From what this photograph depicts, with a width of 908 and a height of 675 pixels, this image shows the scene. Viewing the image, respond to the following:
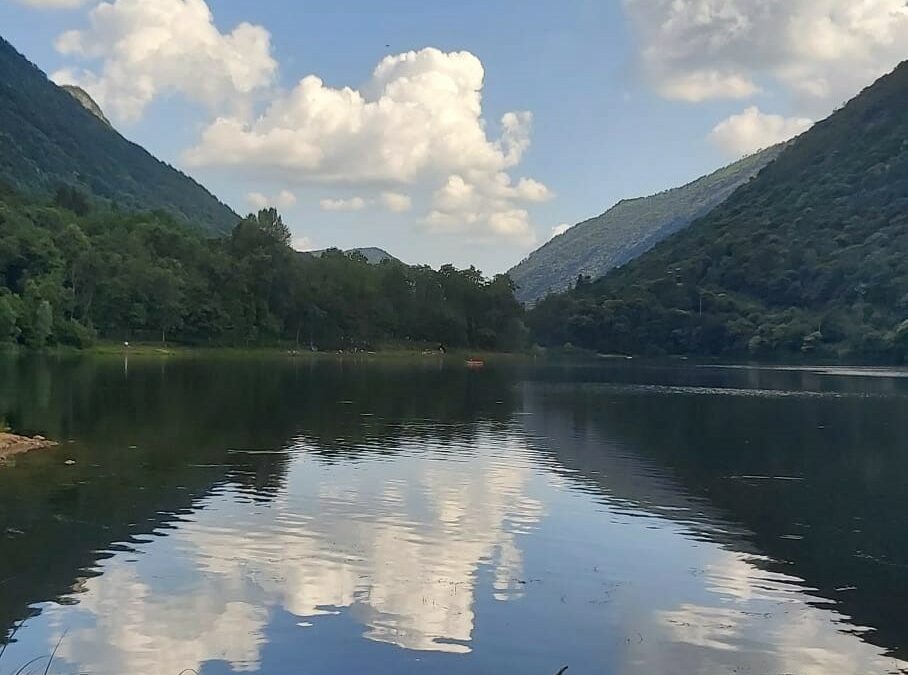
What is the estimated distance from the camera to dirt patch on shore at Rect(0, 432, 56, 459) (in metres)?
31.9

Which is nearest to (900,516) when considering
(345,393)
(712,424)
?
(712,424)

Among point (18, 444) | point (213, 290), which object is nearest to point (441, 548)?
point (18, 444)

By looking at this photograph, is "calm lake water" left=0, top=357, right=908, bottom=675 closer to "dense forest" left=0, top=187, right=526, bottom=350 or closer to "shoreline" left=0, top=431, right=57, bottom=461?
"shoreline" left=0, top=431, right=57, bottom=461

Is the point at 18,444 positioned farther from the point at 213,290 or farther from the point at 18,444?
the point at 213,290

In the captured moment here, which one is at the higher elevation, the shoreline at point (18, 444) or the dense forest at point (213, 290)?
the dense forest at point (213, 290)

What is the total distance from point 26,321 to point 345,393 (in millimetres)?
59102

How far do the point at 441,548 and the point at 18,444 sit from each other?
17.8m

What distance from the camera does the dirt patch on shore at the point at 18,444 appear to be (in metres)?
31.9

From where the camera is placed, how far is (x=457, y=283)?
186 meters

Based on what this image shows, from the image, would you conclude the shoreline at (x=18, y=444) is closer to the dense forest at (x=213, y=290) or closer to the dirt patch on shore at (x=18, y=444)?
the dirt patch on shore at (x=18, y=444)

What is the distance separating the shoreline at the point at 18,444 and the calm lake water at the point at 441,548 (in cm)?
86

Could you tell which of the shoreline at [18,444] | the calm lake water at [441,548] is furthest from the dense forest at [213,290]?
the calm lake water at [441,548]

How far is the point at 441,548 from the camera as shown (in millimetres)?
22281

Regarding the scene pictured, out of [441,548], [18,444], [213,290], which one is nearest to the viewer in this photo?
[441,548]
